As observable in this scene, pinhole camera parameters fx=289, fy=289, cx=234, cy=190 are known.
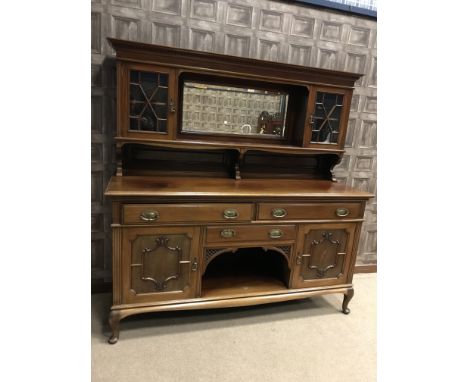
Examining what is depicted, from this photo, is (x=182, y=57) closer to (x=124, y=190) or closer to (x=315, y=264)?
(x=124, y=190)

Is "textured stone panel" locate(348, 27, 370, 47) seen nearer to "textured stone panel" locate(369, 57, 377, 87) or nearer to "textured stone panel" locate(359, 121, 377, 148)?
"textured stone panel" locate(369, 57, 377, 87)

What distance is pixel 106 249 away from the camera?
75.1 inches

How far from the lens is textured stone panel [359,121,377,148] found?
222 centimetres

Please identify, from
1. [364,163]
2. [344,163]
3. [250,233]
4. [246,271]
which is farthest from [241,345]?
[364,163]

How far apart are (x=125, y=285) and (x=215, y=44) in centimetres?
149

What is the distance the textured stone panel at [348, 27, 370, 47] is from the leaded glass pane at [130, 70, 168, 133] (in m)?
1.36

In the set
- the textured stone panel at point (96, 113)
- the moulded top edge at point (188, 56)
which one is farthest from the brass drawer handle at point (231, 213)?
the textured stone panel at point (96, 113)

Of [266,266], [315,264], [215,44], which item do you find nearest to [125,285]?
[266,266]

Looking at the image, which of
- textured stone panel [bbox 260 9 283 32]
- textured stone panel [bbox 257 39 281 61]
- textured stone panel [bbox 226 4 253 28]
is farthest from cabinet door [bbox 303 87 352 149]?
textured stone panel [bbox 226 4 253 28]

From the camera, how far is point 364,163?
7.53ft

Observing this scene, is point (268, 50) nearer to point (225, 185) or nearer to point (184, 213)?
point (225, 185)

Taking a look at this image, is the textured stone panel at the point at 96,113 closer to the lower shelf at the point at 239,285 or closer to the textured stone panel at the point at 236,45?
the textured stone panel at the point at 236,45

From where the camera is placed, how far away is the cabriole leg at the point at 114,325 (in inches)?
57.9

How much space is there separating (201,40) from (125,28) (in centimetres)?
44
